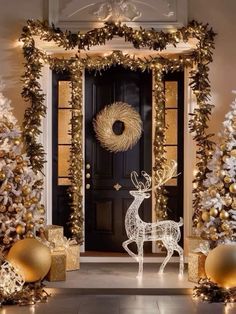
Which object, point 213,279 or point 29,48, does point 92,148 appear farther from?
point 213,279

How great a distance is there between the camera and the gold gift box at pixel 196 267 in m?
5.93

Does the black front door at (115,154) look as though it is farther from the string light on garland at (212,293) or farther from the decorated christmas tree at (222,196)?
the string light on garland at (212,293)

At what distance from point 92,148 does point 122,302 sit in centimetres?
226

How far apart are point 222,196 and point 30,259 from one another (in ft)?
6.62

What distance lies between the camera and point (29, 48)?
6547 mm

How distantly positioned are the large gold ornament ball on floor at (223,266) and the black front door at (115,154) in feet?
5.53

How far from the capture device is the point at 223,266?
18.1 ft

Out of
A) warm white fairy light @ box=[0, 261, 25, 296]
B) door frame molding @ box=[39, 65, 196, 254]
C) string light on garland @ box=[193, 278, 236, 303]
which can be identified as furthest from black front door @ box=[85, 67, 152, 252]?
warm white fairy light @ box=[0, 261, 25, 296]

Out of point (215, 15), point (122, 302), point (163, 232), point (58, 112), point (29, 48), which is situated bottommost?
point (122, 302)

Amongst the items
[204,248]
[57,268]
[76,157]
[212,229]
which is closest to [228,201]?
[212,229]

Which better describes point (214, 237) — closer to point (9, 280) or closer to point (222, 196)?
point (222, 196)

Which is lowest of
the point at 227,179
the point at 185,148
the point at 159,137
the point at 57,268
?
the point at 57,268

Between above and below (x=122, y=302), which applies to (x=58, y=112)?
above

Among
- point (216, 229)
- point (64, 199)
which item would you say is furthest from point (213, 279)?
point (64, 199)
